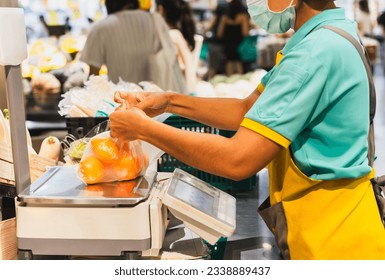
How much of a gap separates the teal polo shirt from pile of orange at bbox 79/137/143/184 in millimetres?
425

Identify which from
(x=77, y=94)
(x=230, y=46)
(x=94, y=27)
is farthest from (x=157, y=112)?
(x=230, y=46)

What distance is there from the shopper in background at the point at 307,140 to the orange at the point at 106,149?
103 millimetres

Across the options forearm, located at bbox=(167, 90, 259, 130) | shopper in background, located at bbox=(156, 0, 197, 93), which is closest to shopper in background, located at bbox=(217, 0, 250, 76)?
shopper in background, located at bbox=(156, 0, 197, 93)

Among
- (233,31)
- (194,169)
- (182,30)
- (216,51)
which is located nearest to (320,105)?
(194,169)

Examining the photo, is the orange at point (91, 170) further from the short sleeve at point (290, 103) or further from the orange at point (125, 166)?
the short sleeve at point (290, 103)

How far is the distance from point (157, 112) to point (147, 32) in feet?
7.88

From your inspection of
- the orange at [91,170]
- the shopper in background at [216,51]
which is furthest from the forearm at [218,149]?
the shopper in background at [216,51]

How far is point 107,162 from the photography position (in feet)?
5.77

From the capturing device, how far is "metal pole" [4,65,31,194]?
1.65 meters

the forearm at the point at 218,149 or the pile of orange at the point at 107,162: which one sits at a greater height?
the forearm at the point at 218,149

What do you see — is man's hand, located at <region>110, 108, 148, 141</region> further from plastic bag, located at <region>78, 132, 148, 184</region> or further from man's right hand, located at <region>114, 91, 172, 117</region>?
man's right hand, located at <region>114, 91, 172, 117</region>

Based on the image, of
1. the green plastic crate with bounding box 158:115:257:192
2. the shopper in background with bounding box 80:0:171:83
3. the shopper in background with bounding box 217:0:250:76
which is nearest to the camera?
the green plastic crate with bounding box 158:115:257:192

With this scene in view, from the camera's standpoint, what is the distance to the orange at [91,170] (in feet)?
5.72

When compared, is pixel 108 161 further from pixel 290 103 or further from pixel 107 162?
pixel 290 103
